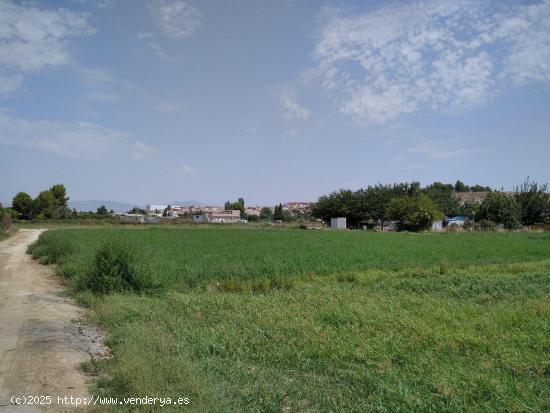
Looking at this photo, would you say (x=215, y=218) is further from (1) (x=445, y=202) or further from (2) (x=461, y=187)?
(2) (x=461, y=187)

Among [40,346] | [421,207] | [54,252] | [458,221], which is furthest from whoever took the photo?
[458,221]

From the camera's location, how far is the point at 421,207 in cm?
6850

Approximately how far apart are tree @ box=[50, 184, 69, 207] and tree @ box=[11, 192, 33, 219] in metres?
5.24

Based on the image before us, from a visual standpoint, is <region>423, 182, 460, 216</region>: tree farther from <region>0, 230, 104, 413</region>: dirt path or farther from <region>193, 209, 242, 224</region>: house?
<region>0, 230, 104, 413</region>: dirt path

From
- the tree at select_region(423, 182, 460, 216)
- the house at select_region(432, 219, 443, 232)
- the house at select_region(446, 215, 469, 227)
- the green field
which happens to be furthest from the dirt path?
the tree at select_region(423, 182, 460, 216)

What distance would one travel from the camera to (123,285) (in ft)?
40.9

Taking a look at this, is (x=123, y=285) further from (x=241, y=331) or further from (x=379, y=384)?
(x=379, y=384)

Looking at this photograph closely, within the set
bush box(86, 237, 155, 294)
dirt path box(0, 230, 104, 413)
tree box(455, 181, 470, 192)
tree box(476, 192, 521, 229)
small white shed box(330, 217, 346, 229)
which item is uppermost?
tree box(455, 181, 470, 192)

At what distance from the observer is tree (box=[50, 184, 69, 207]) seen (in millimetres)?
99875

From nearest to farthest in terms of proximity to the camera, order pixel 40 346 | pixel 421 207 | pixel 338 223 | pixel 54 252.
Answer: pixel 40 346 < pixel 54 252 < pixel 421 207 < pixel 338 223

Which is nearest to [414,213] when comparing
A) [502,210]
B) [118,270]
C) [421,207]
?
[421,207]

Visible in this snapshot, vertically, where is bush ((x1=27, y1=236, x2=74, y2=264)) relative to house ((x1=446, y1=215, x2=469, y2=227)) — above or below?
below

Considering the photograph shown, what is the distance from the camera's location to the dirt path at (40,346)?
5.47 metres

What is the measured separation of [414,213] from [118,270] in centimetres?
6232
